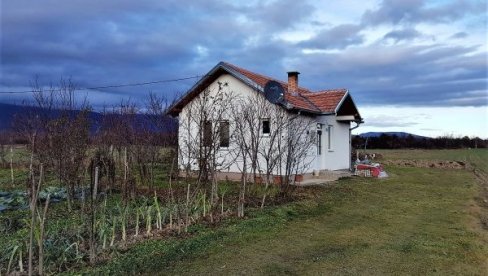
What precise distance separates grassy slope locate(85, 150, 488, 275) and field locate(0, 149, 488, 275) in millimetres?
13

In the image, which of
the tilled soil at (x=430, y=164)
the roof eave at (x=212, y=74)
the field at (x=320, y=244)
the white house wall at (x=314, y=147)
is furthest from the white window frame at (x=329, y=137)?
the tilled soil at (x=430, y=164)

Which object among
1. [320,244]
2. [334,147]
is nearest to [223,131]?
[320,244]

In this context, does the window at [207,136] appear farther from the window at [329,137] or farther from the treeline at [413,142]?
the treeline at [413,142]

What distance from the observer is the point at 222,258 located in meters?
6.08

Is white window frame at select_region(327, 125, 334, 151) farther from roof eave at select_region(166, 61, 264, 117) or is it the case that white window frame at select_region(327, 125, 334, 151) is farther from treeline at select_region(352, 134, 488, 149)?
treeline at select_region(352, 134, 488, 149)

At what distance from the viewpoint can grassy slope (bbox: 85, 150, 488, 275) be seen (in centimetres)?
573

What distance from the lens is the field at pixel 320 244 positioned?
568 cm

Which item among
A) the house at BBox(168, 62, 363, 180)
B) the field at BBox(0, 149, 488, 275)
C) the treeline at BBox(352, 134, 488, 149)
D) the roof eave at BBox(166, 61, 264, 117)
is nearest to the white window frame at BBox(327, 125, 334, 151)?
the house at BBox(168, 62, 363, 180)

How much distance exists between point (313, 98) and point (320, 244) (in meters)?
14.5

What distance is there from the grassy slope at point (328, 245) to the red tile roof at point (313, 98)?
7.29m

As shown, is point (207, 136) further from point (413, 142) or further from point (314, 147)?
point (413, 142)

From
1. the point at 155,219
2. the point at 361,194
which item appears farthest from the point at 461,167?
the point at 155,219

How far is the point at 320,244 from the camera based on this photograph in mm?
7152

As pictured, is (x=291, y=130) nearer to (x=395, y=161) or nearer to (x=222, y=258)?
(x=222, y=258)
